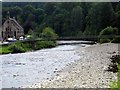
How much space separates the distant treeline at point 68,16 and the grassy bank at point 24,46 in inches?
776

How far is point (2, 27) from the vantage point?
10088 centimetres

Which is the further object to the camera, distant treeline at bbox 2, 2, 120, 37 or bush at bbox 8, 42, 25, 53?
distant treeline at bbox 2, 2, 120, 37

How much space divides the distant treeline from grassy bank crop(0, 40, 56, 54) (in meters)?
19.7

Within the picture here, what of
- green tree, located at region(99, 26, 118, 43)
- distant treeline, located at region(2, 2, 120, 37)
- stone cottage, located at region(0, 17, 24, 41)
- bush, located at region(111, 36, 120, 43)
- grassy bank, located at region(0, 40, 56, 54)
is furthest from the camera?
stone cottage, located at region(0, 17, 24, 41)

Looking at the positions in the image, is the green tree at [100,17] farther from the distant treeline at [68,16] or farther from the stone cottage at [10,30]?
the stone cottage at [10,30]

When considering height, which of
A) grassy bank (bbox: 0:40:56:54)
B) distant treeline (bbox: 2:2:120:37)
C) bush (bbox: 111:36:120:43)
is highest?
distant treeline (bbox: 2:2:120:37)

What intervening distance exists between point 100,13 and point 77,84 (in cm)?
7748

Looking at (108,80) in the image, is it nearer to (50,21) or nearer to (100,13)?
(100,13)

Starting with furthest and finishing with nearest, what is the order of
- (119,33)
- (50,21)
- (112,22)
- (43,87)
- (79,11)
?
(50,21), (79,11), (112,22), (119,33), (43,87)

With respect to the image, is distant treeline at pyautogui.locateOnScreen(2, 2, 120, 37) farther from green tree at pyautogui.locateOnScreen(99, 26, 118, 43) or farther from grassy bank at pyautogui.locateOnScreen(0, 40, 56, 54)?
grassy bank at pyautogui.locateOnScreen(0, 40, 56, 54)

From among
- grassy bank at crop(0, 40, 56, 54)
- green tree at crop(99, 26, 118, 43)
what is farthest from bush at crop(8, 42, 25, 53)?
green tree at crop(99, 26, 118, 43)

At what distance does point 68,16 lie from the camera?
114062 mm

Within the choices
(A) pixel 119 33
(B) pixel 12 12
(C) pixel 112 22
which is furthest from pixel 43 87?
(B) pixel 12 12

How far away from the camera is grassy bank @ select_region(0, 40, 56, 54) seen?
208 feet
